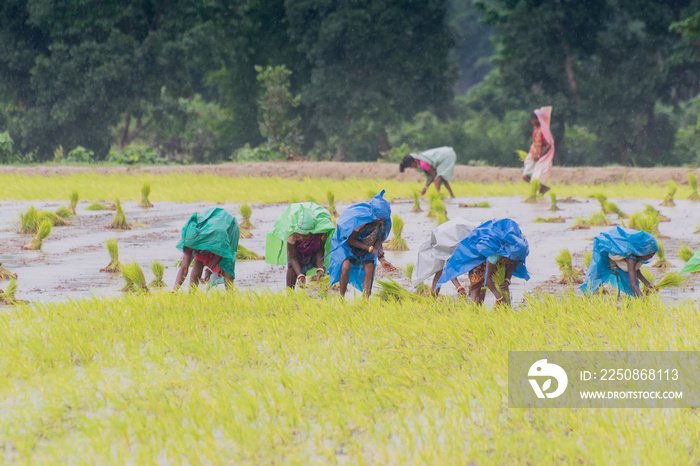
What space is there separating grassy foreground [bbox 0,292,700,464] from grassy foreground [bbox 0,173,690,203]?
8.56 m

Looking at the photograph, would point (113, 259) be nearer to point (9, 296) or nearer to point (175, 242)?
point (9, 296)

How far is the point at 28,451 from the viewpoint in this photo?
3.69m

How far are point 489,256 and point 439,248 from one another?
2.29ft

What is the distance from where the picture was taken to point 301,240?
6.85m

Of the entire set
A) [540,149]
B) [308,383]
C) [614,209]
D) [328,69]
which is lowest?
[308,383]

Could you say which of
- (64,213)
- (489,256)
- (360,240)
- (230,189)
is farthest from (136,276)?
(230,189)

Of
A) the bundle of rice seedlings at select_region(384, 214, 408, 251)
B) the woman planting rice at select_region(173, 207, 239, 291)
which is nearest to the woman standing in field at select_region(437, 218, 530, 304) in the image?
the woman planting rice at select_region(173, 207, 239, 291)

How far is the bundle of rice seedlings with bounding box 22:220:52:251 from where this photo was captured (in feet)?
29.3

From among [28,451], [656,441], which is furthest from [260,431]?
[656,441]

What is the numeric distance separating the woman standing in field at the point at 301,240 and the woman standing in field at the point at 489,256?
3.71 ft

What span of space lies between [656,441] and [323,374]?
5.66 feet

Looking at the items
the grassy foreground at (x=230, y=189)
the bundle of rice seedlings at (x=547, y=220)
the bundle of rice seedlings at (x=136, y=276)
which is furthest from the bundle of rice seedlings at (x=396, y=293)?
the grassy foreground at (x=230, y=189)

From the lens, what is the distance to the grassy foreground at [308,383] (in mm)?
3742

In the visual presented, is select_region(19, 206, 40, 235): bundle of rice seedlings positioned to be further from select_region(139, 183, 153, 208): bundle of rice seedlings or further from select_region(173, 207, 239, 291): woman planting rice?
select_region(173, 207, 239, 291): woman planting rice
